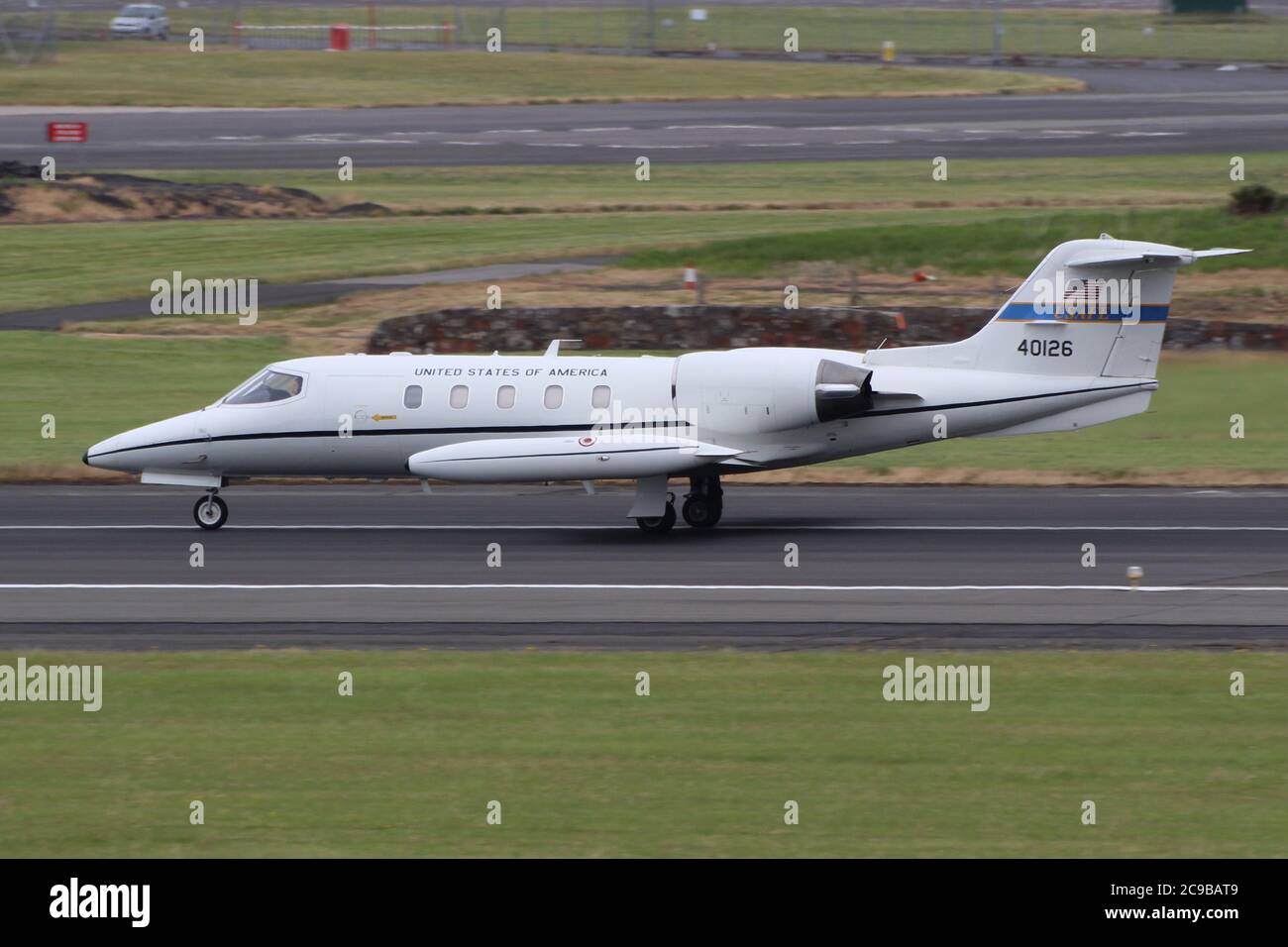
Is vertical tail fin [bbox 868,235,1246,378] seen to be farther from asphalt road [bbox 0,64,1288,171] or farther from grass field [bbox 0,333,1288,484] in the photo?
asphalt road [bbox 0,64,1288,171]

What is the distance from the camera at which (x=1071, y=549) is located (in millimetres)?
24328

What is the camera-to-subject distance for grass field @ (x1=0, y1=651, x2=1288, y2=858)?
500 inches

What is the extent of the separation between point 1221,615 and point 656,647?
618 centimetres

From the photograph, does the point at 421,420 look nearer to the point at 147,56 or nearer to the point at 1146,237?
the point at 1146,237

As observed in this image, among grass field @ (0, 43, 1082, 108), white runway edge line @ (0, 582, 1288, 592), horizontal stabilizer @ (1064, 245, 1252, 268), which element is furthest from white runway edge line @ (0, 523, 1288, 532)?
grass field @ (0, 43, 1082, 108)

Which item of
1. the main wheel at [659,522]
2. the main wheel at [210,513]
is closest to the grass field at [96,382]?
the main wheel at [210,513]

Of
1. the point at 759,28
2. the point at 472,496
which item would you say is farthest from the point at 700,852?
the point at 759,28

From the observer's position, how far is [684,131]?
63875 millimetres

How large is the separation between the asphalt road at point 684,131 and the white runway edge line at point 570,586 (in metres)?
36.8

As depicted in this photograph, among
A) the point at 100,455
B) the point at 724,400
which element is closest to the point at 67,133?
the point at 100,455

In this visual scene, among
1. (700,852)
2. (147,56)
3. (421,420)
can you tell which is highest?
(147,56)

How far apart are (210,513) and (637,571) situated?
700 centimetres

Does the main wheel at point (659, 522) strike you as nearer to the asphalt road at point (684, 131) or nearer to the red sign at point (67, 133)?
the asphalt road at point (684, 131)

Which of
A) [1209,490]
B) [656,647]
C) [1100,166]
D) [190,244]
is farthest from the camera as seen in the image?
[1100,166]
